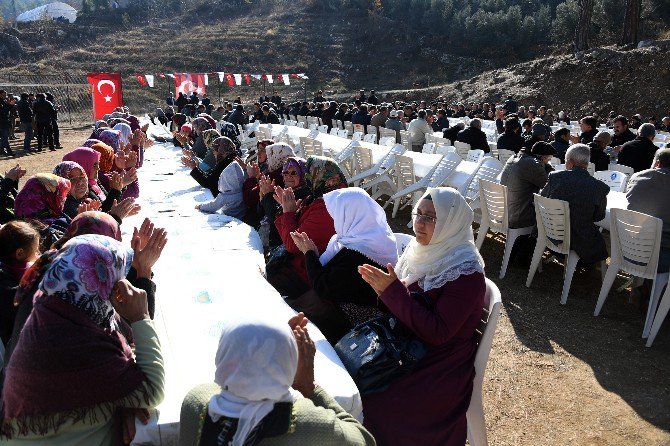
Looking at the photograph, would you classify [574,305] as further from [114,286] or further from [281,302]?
[114,286]

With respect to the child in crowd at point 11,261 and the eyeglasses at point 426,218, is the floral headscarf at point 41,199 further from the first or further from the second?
the eyeglasses at point 426,218

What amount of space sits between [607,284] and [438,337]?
9.66 ft

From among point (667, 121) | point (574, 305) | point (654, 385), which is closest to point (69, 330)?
point (654, 385)

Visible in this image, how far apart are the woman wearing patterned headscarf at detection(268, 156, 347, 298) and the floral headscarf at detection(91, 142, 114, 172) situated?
111 inches

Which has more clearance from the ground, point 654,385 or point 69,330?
point 69,330

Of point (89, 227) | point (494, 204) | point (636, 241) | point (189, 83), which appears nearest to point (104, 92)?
point (189, 83)

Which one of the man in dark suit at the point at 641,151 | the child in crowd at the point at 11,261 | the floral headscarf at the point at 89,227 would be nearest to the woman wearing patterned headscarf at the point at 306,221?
the floral headscarf at the point at 89,227

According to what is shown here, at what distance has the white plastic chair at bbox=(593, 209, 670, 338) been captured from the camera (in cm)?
409

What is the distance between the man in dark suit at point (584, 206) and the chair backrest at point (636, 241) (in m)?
0.34

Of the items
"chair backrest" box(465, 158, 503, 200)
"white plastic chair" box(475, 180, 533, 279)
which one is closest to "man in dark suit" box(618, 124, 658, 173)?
"chair backrest" box(465, 158, 503, 200)

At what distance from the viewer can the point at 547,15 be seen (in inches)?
1775

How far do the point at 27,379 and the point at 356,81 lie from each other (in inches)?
1747

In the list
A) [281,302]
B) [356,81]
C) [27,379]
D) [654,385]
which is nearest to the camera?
[27,379]

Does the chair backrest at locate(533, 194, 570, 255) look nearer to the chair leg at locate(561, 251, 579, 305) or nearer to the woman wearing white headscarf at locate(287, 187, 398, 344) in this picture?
the chair leg at locate(561, 251, 579, 305)
